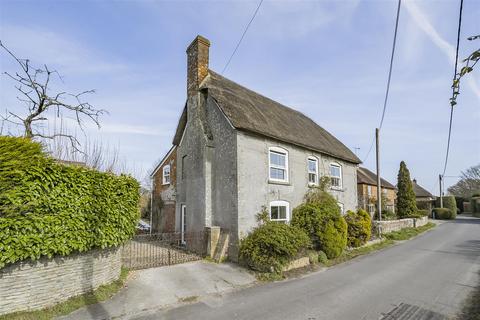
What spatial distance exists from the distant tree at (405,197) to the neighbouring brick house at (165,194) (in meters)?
25.6

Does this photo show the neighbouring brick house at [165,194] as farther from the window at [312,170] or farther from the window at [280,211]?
the window at [312,170]

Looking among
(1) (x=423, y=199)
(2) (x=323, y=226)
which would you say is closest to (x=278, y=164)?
(2) (x=323, y=226)

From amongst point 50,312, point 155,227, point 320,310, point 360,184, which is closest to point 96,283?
point 50,312

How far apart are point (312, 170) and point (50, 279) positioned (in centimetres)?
1364

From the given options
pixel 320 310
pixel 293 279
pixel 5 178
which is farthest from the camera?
pixel 293 279

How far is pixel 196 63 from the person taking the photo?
15367 mm

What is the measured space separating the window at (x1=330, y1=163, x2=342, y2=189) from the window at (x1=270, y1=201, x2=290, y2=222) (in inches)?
225

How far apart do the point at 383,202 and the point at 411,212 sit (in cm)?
303

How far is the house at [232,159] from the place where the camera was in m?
12.9

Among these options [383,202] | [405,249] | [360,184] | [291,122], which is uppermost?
[291,122]

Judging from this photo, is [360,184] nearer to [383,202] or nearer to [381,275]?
[383,202]

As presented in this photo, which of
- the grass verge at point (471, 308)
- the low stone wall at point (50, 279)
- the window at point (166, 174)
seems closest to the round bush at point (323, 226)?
the grass verge at point (471, 308)

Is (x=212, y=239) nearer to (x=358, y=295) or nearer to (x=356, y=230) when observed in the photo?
(x=358, y=295)

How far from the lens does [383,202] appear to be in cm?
3394
